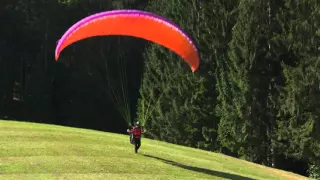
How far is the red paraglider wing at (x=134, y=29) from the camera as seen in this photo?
15.8 m

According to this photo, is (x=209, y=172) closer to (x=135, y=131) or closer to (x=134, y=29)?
(x=135, y=131)

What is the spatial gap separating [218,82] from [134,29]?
763 inches

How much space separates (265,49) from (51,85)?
32682 mm

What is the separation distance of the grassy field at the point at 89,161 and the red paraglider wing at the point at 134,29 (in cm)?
413

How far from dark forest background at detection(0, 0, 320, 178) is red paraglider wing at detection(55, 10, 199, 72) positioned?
3.36 m

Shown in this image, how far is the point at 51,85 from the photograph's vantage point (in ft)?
182

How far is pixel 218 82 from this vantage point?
34.6 m

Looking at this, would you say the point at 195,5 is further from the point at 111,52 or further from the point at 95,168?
the point at 95,168

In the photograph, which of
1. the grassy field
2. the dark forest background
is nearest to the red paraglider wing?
the dark forest background

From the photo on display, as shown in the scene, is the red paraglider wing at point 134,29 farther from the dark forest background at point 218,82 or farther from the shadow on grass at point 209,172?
the shadow on grass at point 209,172

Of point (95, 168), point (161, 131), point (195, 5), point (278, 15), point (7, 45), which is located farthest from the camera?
point (7, 45)

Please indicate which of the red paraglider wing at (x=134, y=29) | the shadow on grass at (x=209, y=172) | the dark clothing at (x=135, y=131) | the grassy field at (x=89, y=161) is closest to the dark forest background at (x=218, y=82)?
the dark clothing at (x=135, y=131)

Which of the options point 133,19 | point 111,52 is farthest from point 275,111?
point 111,52

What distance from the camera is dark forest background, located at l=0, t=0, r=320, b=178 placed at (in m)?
28.6
